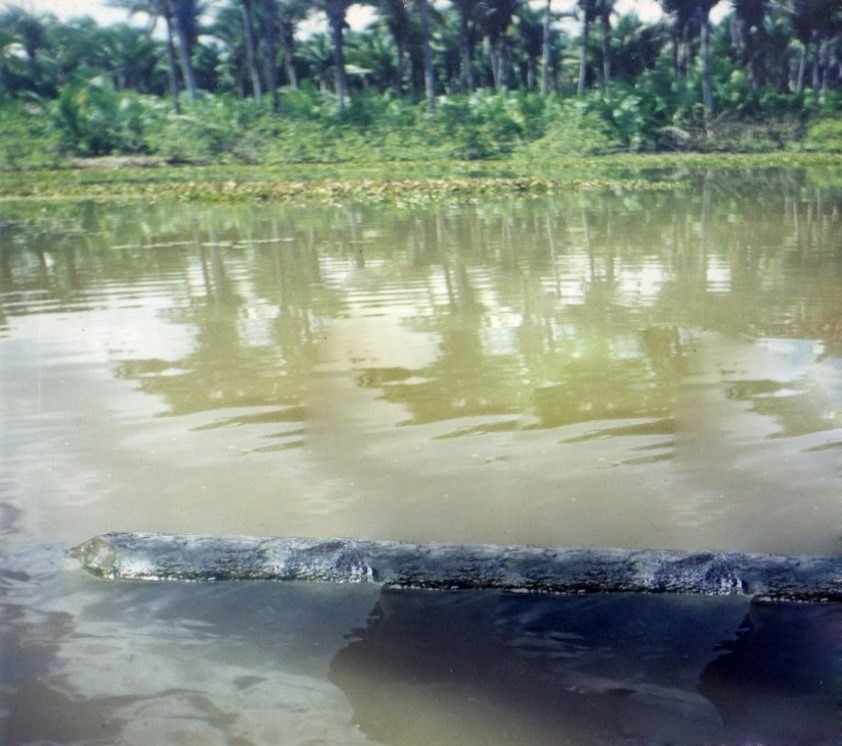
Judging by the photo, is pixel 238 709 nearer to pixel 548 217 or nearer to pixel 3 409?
pixel 3 409


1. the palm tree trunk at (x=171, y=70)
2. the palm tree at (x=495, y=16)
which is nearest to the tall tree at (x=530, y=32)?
the palm tree at (x=495, y=16)

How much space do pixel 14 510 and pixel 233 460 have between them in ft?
3.40

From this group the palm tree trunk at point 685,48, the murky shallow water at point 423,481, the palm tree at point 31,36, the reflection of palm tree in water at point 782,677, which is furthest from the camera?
the palm tree trunk at point 685,48

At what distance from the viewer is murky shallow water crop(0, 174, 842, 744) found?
295cm

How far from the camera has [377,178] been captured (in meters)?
27.6

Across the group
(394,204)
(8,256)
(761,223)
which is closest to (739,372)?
(761,223)

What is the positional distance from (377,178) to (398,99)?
16917mm

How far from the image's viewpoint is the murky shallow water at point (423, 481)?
2.95 m

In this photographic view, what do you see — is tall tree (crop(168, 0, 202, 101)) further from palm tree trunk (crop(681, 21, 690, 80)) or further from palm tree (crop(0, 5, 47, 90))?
palm tree trunk (crop(681, 21, 690, 80))

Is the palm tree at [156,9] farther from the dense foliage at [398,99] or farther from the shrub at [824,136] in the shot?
the shrub at [824,136]

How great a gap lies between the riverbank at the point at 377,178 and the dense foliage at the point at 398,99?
1.79m

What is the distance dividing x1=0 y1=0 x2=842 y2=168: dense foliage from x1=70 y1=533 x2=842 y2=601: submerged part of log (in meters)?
32.4

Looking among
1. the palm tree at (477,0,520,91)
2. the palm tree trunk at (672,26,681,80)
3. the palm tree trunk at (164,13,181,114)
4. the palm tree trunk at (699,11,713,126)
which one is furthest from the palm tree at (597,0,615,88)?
the palm tree trunk at (164,13,181,114)

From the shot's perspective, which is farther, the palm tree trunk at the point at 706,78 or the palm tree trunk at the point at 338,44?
the palm tree trunk at the point at 338,44
